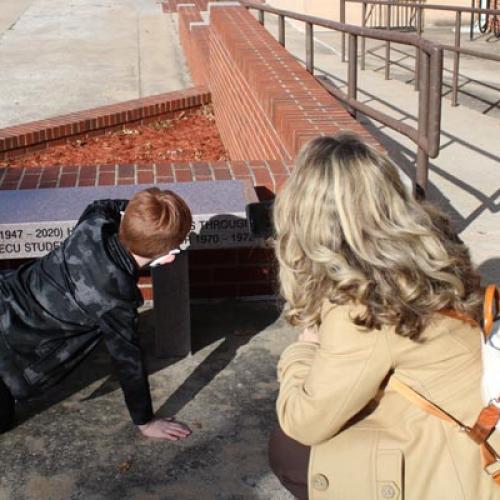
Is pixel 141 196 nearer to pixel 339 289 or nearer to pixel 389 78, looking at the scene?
pixel 339 289

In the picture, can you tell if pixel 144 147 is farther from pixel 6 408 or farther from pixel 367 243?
pixel 367 243

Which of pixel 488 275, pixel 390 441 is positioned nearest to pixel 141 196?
pixel 390 441

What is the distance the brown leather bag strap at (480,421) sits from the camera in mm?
1970

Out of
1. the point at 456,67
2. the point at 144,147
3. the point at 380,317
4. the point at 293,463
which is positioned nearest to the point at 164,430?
the point at 293,463

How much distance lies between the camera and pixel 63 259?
322 centimetres

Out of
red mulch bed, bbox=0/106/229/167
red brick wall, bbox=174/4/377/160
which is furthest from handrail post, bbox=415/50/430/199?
red mulch bed, bbox=0/106/229/167

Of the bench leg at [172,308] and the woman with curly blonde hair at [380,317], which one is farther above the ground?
the woman with curly blonde hair at [380,317]

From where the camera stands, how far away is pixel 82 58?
39.0 feet

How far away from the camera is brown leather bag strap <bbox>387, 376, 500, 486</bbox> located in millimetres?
1970

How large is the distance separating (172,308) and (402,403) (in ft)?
6.27

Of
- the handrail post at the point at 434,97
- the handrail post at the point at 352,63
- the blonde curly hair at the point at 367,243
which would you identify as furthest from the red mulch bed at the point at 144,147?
the blonde curly hair at the point at 367,243

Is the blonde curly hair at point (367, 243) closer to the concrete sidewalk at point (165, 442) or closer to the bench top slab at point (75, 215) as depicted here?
the concrete sidewalk at point (165, 442)

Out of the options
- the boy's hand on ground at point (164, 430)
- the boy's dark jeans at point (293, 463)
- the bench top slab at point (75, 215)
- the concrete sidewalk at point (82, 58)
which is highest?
the bench top slab at point (75, 215)

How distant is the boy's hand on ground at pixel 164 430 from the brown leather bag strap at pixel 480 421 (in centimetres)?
142
